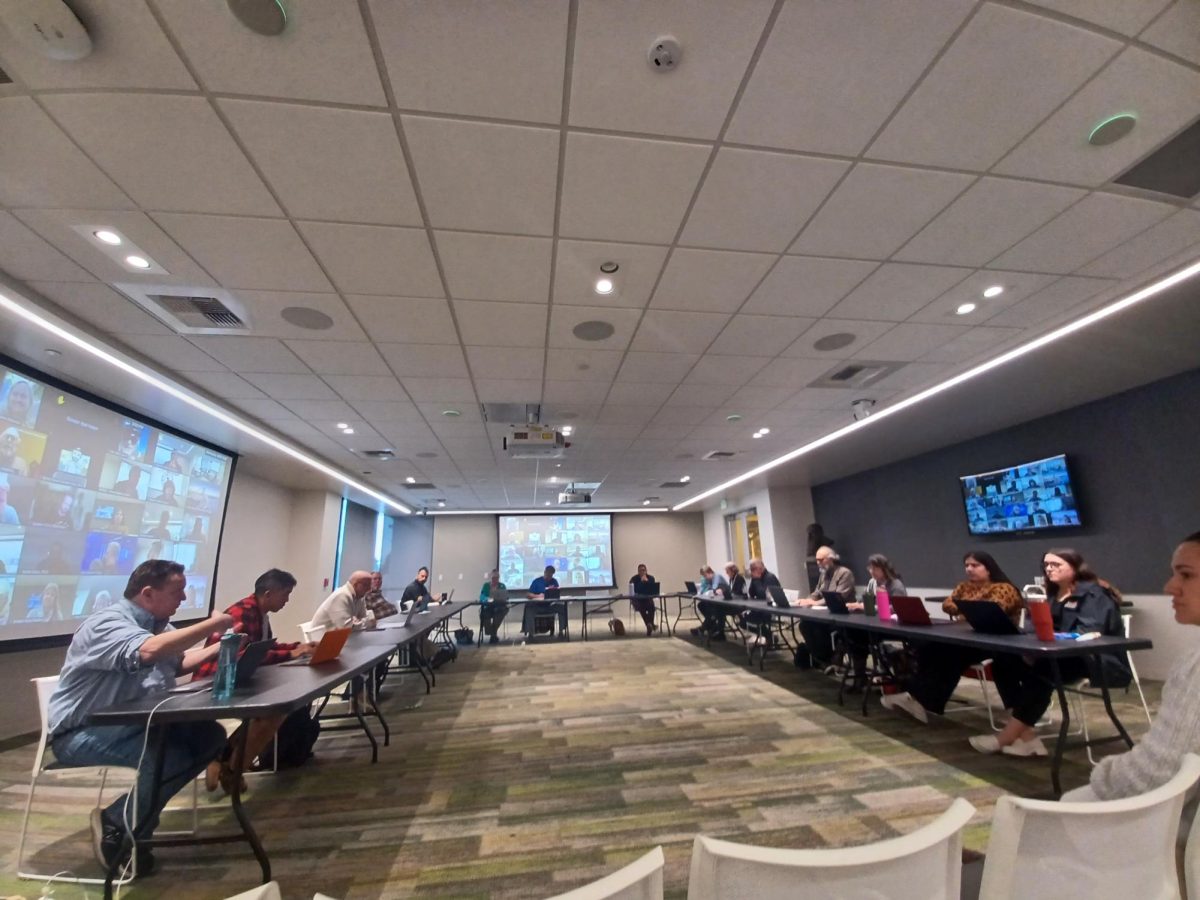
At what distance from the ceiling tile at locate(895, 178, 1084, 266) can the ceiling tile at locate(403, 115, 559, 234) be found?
204 cm

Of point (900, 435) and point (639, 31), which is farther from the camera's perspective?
point (900, 435)

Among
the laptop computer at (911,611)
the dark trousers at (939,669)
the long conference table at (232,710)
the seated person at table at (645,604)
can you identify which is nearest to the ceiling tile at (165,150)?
the long conference table at (232,710)

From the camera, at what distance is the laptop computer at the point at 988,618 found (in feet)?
9.12

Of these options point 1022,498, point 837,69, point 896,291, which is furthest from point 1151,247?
point 1022,498

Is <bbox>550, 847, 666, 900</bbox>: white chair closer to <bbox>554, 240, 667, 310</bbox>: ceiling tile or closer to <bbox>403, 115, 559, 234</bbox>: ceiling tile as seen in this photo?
<bbox>403, 115, 559, 234</bbox>: ceiling tile

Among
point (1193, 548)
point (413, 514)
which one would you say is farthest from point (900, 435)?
point (413, 514)

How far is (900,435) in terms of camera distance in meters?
6.52

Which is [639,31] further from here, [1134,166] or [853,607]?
[853,607]

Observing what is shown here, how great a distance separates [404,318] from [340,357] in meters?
0.91

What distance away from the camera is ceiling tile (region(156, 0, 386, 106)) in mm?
1499

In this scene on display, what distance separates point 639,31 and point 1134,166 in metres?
2.39

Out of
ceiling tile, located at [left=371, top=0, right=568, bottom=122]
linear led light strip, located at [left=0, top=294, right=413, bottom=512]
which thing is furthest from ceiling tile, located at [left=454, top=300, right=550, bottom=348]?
linear led light strip, located at [left=0, top=294, right=413, bottom=512]

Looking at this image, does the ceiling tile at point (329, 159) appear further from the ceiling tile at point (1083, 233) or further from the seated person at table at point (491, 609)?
the seated person at table at point (491, 609)

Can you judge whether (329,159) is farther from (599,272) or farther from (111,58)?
(599,272)
